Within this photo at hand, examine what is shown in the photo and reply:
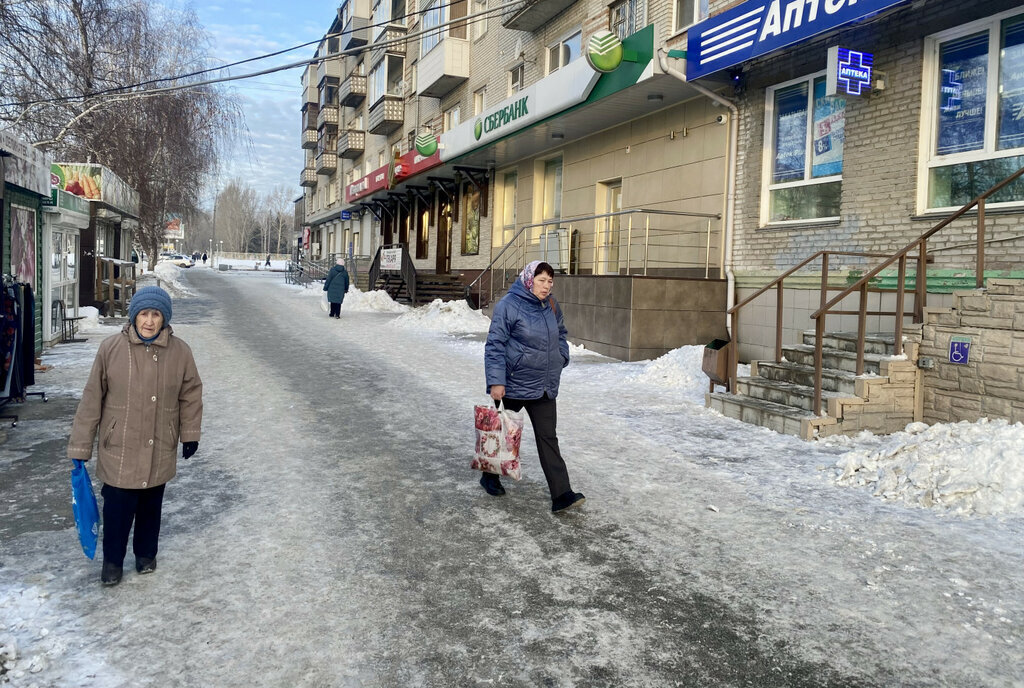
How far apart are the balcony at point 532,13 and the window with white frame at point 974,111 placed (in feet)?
36.0

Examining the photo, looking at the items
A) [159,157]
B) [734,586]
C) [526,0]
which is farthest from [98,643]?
[159,157]

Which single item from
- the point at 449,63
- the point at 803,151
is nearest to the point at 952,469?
the point at 803,151

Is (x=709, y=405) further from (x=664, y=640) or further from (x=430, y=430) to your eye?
(x=664, y=640)

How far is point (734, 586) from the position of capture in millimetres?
4148

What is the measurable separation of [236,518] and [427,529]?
1258 mm

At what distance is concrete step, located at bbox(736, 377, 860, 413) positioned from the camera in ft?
25.6

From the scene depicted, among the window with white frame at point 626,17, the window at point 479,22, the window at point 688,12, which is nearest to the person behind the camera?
the window at point 688,12

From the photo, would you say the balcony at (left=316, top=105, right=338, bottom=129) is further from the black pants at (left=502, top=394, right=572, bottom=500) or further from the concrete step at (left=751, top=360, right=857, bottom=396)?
the black pants at (left=502, top=394, right=572, bottom=500)

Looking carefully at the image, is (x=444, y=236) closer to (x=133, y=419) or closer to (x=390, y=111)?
(x=390, y=111)

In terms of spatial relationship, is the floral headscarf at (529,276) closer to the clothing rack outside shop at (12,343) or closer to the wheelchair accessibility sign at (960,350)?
the wheelchair accessibility sign at (960,350)

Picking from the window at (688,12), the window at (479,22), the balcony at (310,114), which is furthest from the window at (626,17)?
the balcony at (310,114)

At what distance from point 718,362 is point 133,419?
662 centimetres

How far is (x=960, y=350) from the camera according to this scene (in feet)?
23.6

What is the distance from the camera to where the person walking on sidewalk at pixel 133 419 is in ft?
12.9
